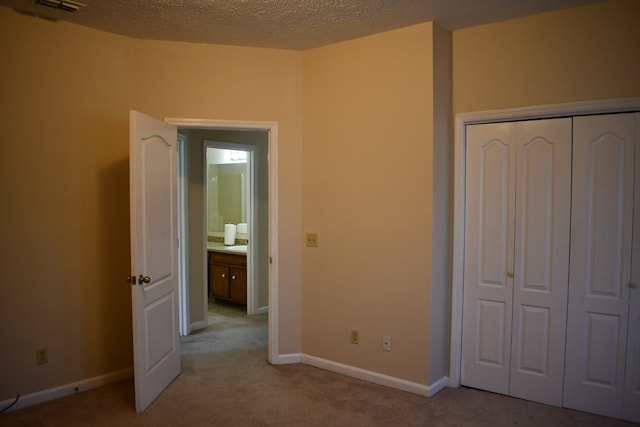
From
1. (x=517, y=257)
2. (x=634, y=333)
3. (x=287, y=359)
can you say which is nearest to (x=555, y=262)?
(x=517, y=257)

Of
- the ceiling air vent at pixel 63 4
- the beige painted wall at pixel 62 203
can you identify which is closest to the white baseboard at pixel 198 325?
the beige painted wall at pixel 62 203

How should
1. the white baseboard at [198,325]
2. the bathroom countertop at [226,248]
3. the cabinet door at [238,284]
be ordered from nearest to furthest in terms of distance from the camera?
the white baseboard at [198,325], the cabinet door at [238,284], the bathroom countertop at [226,248]

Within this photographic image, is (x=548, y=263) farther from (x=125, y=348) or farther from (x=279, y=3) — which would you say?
(x=125, y=348)

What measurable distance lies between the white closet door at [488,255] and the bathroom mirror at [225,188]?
12.4ft

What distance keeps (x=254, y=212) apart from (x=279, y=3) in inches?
112

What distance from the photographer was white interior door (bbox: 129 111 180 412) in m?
2.90

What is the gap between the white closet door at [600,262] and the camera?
2.82 m

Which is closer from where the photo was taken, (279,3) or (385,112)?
(279,3)

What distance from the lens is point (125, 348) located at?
353 cm

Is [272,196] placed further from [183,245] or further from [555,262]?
[555,262]

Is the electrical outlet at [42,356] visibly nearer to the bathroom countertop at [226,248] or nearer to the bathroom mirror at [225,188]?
the bathroom countertop at [226,248]

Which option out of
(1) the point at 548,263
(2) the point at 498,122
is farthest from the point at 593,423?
(2) the point at 498,122

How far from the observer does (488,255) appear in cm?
326

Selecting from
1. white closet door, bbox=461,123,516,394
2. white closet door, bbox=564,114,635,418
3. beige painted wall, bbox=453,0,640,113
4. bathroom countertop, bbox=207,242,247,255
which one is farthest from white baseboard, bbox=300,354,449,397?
bathroom countertop, bbox=207,242,247,255
